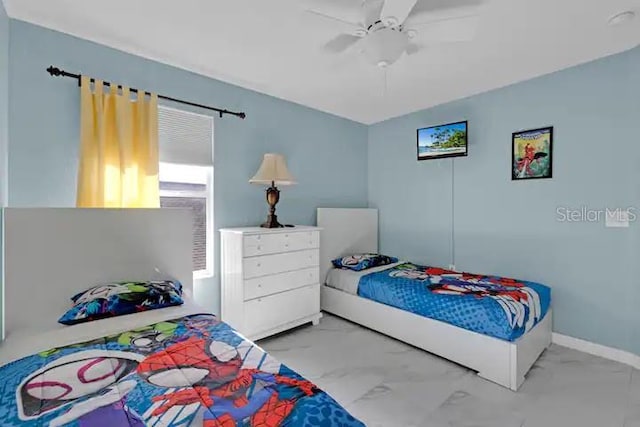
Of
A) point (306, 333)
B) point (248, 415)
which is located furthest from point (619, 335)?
point (248, 415)

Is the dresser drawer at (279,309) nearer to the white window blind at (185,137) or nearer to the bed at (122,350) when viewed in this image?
the bed at (122,350)

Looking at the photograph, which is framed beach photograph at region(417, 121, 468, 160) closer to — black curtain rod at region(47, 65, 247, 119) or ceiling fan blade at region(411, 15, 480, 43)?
ceiling fan blade at region(411, 15, 480, 43)

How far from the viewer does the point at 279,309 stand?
2.79m

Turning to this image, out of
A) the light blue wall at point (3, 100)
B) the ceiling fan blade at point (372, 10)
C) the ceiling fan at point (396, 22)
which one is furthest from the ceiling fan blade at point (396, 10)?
the light blue wall at point (3, 100)

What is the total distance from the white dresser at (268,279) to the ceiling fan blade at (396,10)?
1788mm

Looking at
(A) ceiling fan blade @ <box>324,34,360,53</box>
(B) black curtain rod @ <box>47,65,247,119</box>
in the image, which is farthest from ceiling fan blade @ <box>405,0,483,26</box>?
(B) black curtain rod @ <box>47,65,247,119</box>

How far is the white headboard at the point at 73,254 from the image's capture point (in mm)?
1723

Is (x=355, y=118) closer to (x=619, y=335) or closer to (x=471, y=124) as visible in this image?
(x=471, y=124)

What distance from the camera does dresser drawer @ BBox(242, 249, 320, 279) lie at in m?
2.59

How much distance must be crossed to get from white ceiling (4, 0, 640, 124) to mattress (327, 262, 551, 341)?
1.84 m

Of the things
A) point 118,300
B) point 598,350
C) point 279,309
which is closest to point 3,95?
point 118,300

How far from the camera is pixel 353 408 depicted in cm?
185

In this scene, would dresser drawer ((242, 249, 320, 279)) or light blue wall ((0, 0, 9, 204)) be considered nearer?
light blue wall ((0, 0, 9, 204))

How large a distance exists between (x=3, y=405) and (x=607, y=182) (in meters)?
3.66
